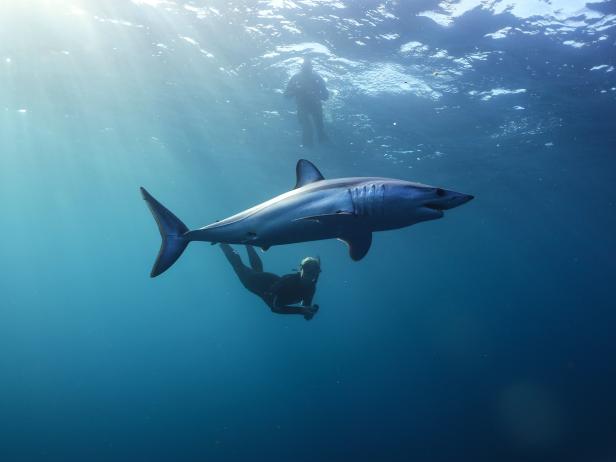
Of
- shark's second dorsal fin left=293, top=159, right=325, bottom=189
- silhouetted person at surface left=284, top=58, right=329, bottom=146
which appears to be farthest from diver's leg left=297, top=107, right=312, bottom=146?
shark's second dorsal fin left=293, top=159, right=325, bottom=189

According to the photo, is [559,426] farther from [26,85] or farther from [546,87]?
[26,85]

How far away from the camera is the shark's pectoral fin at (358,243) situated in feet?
13.5

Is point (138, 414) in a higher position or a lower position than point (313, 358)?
higher

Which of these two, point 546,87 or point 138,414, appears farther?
point 138,414

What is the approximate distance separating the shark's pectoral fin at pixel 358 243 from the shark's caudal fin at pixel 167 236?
7.07ft

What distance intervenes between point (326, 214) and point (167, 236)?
7.84ft

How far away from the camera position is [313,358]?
50.2 metres

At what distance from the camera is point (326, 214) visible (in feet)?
11.6

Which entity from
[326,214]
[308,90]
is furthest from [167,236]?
[308,90]

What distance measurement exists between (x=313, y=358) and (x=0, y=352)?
180 ft

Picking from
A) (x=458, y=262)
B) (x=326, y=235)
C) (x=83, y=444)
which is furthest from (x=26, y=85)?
(x=458, y=262)

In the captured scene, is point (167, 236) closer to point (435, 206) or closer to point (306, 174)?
point (306, 174)

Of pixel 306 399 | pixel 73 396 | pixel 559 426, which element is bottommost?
pixel 73 396

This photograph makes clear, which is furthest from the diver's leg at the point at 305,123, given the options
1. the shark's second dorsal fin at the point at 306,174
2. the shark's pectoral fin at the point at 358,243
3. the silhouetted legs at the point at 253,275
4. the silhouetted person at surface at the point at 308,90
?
the shark's pectoral fin at the point at 358,243
